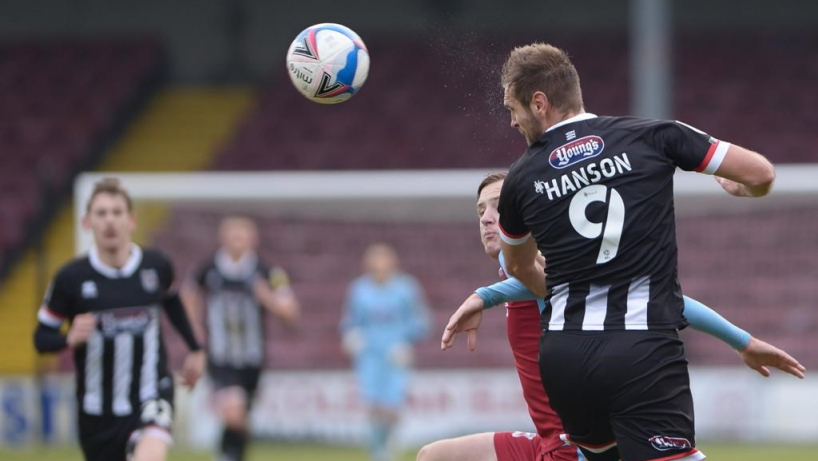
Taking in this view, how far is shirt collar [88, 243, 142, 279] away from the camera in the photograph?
7.32 metres

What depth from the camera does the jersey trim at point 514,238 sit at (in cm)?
499

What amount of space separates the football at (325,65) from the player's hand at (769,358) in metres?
2.15

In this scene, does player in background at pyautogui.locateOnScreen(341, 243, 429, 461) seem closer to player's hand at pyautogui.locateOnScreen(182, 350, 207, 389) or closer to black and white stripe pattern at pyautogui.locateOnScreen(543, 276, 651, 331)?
player's hand at pyautogui.locateOnScreen(182, 350, 207, 389)

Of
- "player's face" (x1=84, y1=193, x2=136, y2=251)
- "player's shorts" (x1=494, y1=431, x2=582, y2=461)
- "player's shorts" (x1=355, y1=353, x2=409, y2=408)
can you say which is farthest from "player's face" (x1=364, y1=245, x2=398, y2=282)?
"player's shorts" (x1=494, y1=431, x2=582, y2=461)

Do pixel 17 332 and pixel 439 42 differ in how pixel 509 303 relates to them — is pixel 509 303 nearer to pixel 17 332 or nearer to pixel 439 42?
pixel 439 42

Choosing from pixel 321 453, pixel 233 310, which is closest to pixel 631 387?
pixel 233 310

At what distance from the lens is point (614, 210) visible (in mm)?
4660

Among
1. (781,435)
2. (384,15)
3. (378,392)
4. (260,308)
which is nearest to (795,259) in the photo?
(781,435)

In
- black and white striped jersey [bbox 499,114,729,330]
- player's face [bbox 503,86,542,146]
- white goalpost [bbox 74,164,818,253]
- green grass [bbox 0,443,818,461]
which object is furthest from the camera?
white goalpost [bbox 74,164,818,253]

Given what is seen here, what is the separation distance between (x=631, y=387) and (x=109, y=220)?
148 inches

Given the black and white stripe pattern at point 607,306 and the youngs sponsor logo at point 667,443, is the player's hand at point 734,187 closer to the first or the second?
A: the black and white stripe pattern at point 607,306

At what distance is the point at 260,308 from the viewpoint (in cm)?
1120

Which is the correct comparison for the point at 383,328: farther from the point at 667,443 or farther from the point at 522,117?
the point at 667,443

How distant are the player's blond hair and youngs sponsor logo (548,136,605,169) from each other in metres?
0.21
